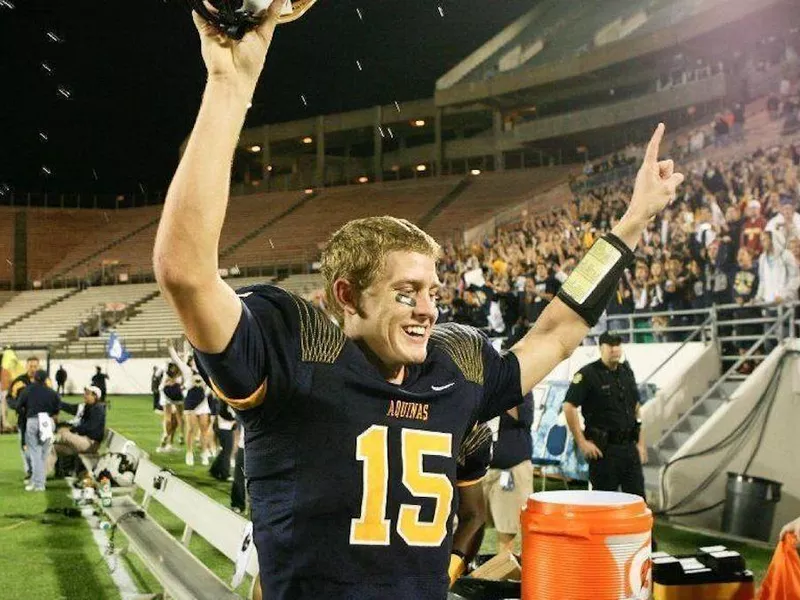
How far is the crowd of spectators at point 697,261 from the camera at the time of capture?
1117 centimetres

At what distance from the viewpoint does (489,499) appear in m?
7.23

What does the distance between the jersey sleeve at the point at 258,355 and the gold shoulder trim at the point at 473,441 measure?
859 mm

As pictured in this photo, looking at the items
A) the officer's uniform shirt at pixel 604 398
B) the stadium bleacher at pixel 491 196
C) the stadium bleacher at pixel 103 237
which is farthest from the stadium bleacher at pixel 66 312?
the officer's uniform shirt at pixel 604 398

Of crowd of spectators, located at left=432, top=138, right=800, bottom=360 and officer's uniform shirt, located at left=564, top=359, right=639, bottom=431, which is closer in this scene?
officer's uniform shirt, located at left=564, top=359, right=639, bottom=431

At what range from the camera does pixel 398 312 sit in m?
1.98

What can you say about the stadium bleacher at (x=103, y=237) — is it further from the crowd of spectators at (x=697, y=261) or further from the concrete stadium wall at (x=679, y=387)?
the concrete stadium wall at (x=679, y=387)

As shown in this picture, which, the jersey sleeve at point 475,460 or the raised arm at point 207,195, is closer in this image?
the raised arm at point 207,195

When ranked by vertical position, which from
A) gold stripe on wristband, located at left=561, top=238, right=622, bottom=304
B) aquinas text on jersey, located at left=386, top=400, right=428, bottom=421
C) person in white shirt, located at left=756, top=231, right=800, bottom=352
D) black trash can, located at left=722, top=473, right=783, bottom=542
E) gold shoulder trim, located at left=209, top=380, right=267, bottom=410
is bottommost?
black trash can, located at left=722, top=473, right=783, bottom=542

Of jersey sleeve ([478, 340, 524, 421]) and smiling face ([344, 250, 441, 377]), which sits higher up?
smiling face ([344, 250, 441, 377])

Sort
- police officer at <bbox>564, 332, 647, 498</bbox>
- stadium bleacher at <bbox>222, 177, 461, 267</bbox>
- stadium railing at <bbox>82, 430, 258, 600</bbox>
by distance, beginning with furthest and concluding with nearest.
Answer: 1. stadium bleacher at <bbox>222, 177, 461, 267</bbox>
2. police officer at <bbox>564, 332, 647, 498</bbox>
3. stadium railing at <bbox>82, 430, 258, 600</bbox>

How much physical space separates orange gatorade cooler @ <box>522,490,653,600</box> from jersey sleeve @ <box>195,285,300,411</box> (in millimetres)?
1186

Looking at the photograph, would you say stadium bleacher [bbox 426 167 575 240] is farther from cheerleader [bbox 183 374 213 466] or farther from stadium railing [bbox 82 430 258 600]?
stadium railing [bbox 82 430 258 600]

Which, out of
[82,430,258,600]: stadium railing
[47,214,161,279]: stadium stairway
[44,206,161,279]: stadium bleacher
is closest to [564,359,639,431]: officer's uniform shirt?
[82,430,258,600]: stadium railing

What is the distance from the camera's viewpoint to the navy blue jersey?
1.82 metres
